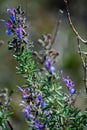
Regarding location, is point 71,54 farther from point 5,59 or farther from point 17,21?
point 17,21

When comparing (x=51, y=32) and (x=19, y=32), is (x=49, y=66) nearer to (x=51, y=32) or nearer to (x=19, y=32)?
(x=19, y=32)

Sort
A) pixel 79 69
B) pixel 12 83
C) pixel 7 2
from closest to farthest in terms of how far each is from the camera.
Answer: pixel 12 83
pixel 79 69
pixel 7 2

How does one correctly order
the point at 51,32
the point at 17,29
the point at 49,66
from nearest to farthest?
the point at 17,29 < the point at 49,66 < the point at 51,32

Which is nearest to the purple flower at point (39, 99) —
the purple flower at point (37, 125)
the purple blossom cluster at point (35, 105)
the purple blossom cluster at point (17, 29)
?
the purple blossom cluster at point (35, 105)

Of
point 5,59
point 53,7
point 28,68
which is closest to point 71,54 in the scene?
point 5,59

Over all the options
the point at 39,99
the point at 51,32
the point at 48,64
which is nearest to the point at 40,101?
the point at 39,99

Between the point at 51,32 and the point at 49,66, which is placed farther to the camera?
the point at 51,32
